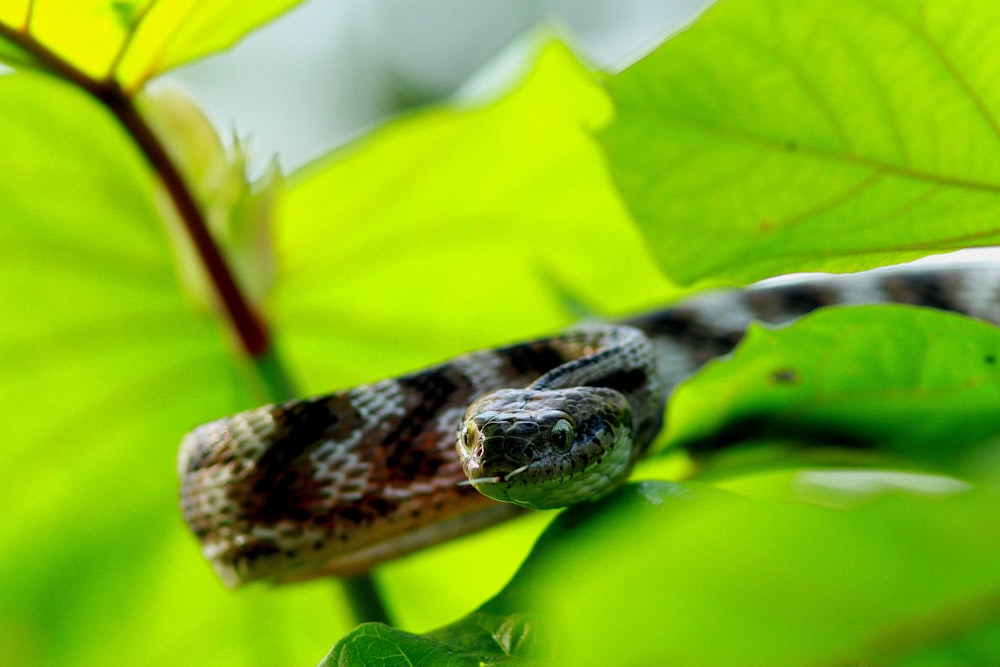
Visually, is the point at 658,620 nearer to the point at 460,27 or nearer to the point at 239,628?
the point at 239,628

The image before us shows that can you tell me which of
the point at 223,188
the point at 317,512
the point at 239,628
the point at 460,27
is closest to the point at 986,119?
the point at 317,512

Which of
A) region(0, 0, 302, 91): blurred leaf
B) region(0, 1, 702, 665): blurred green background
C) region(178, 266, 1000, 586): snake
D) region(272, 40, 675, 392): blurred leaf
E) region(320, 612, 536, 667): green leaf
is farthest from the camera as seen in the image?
region(272, 40, 675, 392): blurred leaf

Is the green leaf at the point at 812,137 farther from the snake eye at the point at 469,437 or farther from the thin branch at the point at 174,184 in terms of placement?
the thin branch at the point at 174,184

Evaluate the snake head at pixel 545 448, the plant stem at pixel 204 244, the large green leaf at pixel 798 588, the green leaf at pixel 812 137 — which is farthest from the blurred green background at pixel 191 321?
the large green leaf at pixel 798 588

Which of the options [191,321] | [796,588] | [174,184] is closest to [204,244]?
[174,184]

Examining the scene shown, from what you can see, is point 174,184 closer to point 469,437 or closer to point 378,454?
point 378,454

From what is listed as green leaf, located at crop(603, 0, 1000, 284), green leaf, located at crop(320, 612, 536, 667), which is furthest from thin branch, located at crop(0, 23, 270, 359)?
green leaf, located at crop(320, 612, 536, 667)

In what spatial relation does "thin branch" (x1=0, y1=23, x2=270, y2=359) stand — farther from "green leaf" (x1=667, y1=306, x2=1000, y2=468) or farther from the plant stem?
"green leaf" (x1=667, y1=306, x2=1000, y2=468)
